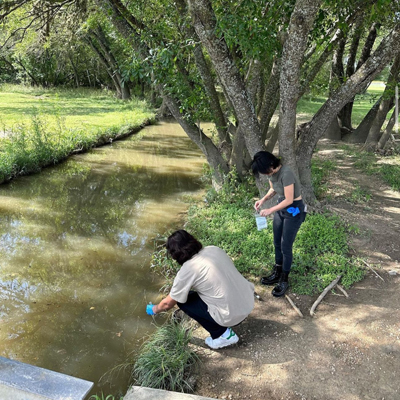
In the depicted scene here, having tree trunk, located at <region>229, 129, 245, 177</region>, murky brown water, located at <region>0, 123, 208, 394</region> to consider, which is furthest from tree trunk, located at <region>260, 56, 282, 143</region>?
murky brown water, located at <region>0, 123, 208, 394</region>

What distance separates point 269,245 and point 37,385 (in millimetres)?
3435

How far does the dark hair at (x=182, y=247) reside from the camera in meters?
3.02

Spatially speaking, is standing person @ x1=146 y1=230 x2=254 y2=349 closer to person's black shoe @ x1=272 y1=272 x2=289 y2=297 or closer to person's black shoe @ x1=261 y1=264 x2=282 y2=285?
person's black shoe @ x1=272 y1=272 x2=289 y2=297

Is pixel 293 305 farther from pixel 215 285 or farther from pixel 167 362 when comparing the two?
pixel 167 362

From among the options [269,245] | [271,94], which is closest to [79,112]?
[271,94]

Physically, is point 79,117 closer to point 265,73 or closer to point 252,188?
point 265,73

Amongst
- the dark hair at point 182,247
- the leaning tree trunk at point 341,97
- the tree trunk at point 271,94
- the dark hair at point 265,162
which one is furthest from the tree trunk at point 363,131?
the dark hair at point 182,247

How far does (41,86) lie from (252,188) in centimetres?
2925

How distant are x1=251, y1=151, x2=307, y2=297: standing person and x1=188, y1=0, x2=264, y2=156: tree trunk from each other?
1.72m

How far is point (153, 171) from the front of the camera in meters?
10.6

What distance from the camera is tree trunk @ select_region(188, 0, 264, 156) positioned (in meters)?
4.62

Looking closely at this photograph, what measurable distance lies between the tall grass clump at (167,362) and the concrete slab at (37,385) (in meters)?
0.81

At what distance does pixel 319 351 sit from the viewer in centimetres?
331

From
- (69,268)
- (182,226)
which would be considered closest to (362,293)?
(182,226)
